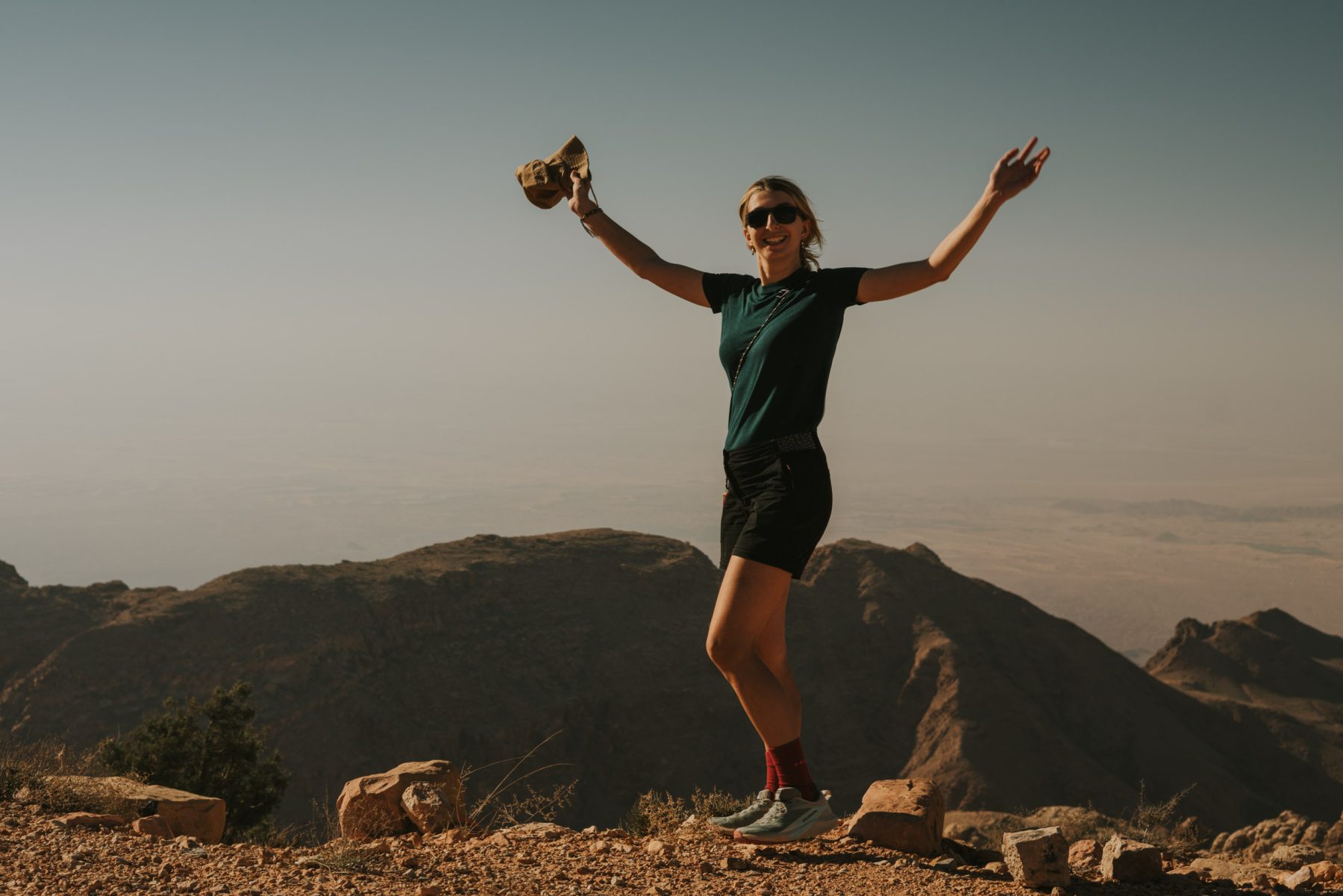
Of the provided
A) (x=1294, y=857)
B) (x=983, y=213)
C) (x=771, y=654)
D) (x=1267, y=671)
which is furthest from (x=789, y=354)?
(x=1267, y=671)

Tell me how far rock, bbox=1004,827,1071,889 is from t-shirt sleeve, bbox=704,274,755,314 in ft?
7.62

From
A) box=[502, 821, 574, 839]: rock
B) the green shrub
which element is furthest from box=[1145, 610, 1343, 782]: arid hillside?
box=[502, 821, 574, 839]: rock

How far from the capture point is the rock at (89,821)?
4.90m

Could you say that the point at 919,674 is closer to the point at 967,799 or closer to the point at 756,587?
the point at 967,799

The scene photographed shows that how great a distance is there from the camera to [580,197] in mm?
4586

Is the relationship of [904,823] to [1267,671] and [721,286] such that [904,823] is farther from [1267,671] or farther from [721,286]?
[1267,671]

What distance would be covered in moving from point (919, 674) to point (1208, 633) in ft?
65.0

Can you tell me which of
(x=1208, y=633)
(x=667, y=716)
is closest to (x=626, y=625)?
(x=667, y=716)

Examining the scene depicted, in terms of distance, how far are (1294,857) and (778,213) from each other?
5.67 m

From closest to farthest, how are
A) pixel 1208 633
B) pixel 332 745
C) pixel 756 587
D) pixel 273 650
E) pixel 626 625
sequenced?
1. pixel 756 587
2. pixel 332 745
3. pixel 273 650
4. pixel 626 625
5. pixel 1208 633

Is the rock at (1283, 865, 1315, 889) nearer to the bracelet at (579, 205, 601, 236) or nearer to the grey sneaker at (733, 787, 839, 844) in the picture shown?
the grey sneaker at (733, 787, 839, 844)

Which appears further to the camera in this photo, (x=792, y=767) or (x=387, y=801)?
(x=387, y=801)

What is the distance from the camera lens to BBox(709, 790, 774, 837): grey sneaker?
14.4 ft

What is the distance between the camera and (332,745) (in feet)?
103
